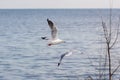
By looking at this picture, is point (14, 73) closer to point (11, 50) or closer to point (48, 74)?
point (48, 74)

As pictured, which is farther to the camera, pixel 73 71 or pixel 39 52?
pixel 39 52

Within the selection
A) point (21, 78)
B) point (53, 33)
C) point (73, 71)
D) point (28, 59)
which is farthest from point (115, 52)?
point (53, 33)

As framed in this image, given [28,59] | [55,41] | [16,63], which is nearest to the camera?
[55,41]

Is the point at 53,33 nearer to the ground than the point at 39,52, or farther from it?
farther from it

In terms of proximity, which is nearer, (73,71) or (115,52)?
(73,71)

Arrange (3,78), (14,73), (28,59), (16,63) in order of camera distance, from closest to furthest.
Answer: (3,78) → (14,73) → (16,63) → (28,59)

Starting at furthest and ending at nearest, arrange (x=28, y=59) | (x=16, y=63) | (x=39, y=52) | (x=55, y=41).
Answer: (x=39, y=52) < (x=28, y=59) < (x=16, y=63) < (x=55, y=41)

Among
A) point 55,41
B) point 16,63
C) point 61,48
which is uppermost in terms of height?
point 55,41

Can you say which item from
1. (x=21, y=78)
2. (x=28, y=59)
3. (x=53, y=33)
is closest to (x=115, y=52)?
(x=28, y=59)

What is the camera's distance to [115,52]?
38438 mm

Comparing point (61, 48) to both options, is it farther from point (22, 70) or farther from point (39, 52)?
point (22, 70)

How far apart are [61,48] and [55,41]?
34.2 meters

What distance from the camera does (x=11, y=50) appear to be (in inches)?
1790

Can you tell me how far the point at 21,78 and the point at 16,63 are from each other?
6953 mm
